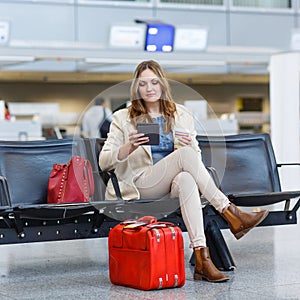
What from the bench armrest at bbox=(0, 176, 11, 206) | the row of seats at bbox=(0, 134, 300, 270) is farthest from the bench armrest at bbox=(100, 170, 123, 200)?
the bench armrest at bbox=(0, 176, 11, 206)

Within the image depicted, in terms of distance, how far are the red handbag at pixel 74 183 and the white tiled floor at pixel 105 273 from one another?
1.57ft

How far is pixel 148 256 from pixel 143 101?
1074mm

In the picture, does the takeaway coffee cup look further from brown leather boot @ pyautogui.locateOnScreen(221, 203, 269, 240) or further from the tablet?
brown leather boot @ pyautogui.locateOnScreen(221, 203, 269, 240)

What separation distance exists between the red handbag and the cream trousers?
358 millimetres

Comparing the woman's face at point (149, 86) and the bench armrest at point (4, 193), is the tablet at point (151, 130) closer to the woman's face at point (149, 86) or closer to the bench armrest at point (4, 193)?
the woman's face at point (149, 86)

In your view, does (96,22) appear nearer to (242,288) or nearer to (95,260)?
(95,260)

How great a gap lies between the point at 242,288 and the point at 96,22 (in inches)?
614

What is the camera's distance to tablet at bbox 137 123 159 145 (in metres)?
4.38

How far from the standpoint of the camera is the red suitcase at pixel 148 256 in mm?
4043

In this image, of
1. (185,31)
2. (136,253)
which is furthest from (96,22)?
(136,253)

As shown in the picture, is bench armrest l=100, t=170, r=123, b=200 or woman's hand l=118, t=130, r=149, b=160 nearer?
woman's hand l=118, t=130, r=149, b=160

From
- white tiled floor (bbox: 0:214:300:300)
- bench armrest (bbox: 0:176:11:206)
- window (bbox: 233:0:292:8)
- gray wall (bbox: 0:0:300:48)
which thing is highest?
window (bbox: 233:0:292:8)

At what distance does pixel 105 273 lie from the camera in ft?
15.9

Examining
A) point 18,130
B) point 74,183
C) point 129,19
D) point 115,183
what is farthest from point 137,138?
point 129,19
